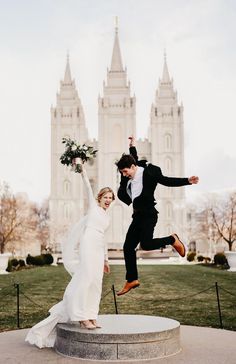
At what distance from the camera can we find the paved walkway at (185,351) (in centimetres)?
523

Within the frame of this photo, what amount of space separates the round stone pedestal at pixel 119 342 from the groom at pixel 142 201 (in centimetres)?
64

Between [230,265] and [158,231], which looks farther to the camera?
[158,231]

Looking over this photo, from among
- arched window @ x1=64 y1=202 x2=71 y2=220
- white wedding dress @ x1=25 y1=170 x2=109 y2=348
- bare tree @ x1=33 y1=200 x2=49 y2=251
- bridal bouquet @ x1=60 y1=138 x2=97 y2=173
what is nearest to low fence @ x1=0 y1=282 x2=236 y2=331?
white wedding dress @ x1=25 y1=170 x2=109 y2=348

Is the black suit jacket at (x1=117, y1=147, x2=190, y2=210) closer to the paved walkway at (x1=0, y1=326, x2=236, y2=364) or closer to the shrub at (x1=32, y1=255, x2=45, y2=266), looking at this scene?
the paved walkway at (x1=0, y1=326, x2=236, y2=364)


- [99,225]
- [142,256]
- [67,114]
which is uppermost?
[67,114]

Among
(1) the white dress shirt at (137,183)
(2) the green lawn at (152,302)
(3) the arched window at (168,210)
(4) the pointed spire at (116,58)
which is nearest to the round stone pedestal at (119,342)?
(1) the white dress shirt at (137,183)

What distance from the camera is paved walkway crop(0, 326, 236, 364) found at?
5234mm

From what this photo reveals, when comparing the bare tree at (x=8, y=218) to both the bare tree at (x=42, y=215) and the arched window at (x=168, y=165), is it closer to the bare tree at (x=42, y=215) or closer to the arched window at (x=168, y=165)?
the bare tree at (x=42, y=215)

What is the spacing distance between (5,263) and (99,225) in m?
18.6

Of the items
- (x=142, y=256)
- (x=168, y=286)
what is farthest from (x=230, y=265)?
(x=142, y=256)

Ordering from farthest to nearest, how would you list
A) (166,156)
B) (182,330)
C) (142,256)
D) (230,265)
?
(166,156) → (142,256) → (230,265) → (182,330)

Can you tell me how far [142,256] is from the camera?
1722 inches

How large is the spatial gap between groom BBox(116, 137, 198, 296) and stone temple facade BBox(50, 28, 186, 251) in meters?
→ 56.2

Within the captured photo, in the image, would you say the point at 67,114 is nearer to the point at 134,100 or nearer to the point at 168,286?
the point at 134,100
